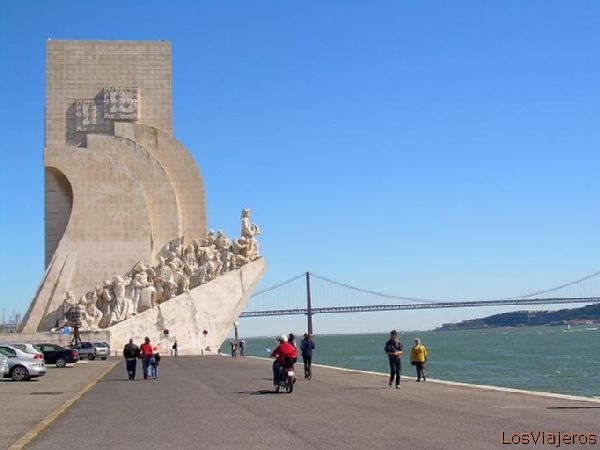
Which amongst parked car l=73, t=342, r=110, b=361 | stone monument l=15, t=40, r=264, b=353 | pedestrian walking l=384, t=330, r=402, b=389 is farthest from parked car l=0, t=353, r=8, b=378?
stone monument l=15, t=40, r=264, b=353

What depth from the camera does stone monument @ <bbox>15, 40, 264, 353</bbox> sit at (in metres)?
26.9

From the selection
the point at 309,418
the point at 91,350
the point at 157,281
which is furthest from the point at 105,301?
the point at 309,418

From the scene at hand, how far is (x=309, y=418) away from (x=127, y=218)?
2285cm

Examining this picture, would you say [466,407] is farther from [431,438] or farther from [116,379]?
[116,379]

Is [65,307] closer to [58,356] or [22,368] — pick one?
[58,356]

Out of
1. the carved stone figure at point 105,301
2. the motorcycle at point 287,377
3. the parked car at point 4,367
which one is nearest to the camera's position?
the motorcycle at point 287,377

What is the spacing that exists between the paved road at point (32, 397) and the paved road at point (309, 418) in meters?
0.27

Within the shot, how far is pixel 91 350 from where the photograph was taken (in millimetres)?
22875

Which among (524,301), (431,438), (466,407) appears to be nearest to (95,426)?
(431,438)

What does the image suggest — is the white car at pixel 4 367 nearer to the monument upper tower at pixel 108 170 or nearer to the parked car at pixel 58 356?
the parked car at pixel 58 356

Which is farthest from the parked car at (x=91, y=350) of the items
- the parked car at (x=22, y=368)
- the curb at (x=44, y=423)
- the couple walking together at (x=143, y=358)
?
the curb at (x=44, y=423)

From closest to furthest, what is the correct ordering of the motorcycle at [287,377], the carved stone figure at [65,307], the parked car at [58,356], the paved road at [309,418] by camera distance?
the paved road at [309,418] < the motorcycle at [287,377] < the parked car at [58,356] < the carved stone figure at [65,307]

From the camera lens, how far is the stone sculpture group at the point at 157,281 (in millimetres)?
26703

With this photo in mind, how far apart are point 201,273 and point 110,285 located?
9.49ft
